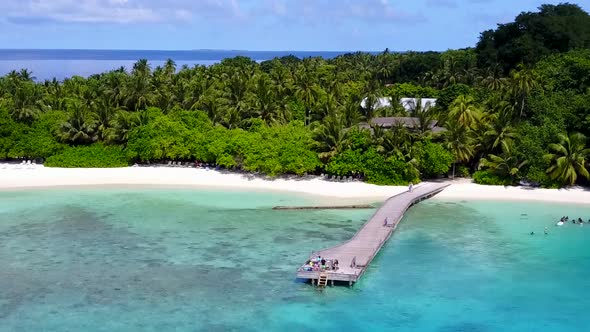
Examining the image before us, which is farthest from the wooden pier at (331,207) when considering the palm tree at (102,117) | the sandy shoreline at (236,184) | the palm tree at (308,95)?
the palm tree at (102,117)

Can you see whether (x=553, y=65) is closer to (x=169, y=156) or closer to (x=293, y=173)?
(x=293, y=173)

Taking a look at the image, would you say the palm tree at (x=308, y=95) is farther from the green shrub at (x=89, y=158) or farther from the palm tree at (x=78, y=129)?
the palm tree at (x=78, y=129)

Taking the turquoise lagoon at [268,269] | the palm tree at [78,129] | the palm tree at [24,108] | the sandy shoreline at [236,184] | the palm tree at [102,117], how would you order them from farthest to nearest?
the palm tree at [24,108]
the palm tree at [102,117]
the palm tree at [78,129]
the sandy shoreline at [236,184]
the turquoise lagoon at [268,269]

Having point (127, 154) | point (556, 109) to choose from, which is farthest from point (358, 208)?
point (127, 154)

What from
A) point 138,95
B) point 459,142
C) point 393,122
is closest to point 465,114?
point 459,142

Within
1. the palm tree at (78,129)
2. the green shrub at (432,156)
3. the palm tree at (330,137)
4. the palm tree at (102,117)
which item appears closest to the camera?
the green shrub at (432,156)
